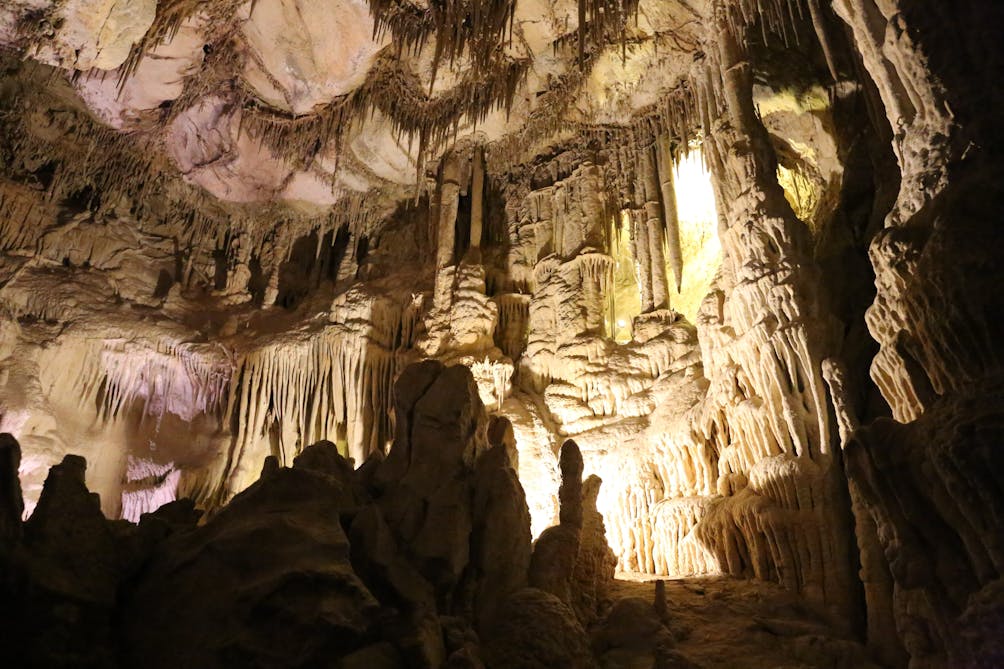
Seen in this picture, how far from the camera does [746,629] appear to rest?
6250mm

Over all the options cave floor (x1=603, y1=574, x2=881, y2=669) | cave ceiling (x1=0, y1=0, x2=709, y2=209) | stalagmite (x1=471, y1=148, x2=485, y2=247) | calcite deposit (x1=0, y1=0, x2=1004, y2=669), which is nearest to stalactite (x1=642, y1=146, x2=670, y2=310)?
calcite deposit (x1=0, y1=0, x2=1004, y2=669)

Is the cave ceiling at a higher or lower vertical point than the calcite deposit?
higher

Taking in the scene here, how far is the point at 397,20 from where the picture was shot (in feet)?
34.6

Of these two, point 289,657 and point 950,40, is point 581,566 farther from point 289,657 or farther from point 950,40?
point 950,40

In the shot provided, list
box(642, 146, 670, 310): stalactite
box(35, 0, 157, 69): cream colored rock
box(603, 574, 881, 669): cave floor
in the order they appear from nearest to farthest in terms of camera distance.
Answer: box(603, 574, 881, 669): cave floor
box(35, 0, 157, 69): cream colored rock
box(642, 146, 670, 310): stalactite

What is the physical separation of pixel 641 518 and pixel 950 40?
6.22 m

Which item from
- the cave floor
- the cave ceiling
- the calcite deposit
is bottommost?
the cave floor

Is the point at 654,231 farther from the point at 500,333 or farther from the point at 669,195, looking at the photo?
the point at 500,333

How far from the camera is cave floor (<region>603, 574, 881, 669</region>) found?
5676 millimetres

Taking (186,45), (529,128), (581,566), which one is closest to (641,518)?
(581,566)

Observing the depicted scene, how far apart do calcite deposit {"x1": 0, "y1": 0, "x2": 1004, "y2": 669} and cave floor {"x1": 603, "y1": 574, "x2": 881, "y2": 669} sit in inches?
1.7

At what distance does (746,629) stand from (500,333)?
6654 millimetres

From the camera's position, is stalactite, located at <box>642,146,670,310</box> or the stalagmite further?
the stalagmite

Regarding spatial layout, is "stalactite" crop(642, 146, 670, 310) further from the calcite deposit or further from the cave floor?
the cave floor
